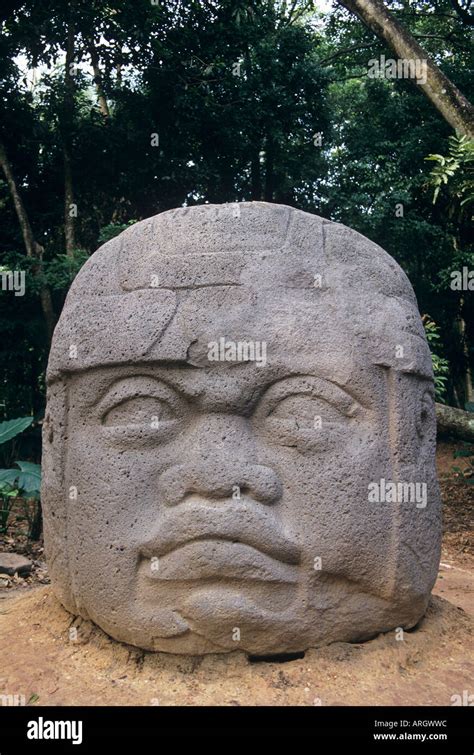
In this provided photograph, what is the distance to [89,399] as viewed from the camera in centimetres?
381

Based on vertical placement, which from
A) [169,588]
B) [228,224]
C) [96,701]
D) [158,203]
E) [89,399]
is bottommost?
[96,701]

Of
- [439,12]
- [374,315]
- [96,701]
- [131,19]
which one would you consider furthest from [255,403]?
[439,12]

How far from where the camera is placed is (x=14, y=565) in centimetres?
668

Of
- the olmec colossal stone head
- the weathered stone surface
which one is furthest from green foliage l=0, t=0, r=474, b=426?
the olmec colossal stone head

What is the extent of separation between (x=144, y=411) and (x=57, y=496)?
77 cm

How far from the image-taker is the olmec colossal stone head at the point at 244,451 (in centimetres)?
350

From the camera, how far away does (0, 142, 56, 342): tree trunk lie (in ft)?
32.0

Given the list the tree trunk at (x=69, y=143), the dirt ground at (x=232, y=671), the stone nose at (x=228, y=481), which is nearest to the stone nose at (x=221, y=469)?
the stone nose at (x=228, y=481)

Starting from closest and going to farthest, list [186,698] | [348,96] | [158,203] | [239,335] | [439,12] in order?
[186,698], [239,335], [158,203], [439,12], [348,96]

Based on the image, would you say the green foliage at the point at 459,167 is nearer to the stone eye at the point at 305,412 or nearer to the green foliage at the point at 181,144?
the green foliage at the point at 181,144

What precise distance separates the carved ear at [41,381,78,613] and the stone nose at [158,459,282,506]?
2.64ft

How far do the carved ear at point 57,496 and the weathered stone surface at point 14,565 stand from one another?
8.78 feet

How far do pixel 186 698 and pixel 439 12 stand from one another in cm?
1372

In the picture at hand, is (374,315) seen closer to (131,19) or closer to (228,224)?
(228,224)
